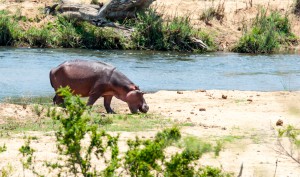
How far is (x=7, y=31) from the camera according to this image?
23000 millimetres

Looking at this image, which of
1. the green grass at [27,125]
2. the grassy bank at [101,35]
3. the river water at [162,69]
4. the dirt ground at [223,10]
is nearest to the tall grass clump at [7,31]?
the grassy bank at [101,35]

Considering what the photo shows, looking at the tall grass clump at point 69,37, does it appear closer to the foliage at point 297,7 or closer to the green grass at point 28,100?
the foliage at point 297,7

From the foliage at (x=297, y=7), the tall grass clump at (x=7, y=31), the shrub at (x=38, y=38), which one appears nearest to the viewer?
the tall grass clump at (x=7, y=31)

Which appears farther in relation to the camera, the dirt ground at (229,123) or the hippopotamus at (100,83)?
the hippopotamus at (100,83)

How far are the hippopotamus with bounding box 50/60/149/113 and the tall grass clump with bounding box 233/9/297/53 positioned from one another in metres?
12.6

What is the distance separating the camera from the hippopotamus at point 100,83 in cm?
1148

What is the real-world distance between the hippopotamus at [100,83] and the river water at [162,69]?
2570mm

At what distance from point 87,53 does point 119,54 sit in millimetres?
931

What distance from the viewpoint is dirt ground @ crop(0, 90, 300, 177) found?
679 centimetres

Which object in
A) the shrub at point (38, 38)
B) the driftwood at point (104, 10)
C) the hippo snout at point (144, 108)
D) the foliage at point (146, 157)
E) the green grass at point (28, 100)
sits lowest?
the shrub at point (38, 38)

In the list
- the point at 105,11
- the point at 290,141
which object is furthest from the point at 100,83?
the point at 105,11

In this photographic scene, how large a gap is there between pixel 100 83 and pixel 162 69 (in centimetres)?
769

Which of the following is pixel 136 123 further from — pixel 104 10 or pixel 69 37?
pixel 104 10

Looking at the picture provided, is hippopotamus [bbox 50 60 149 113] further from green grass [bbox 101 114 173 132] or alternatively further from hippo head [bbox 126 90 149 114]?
green grass [bbox 101 114 173 132]
